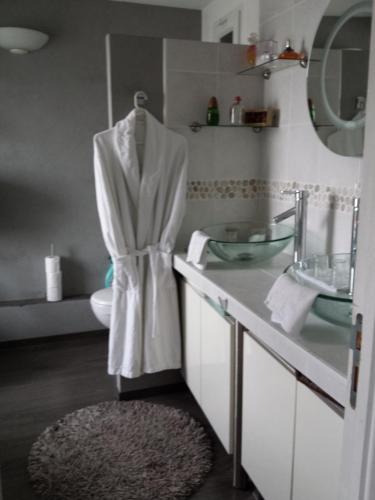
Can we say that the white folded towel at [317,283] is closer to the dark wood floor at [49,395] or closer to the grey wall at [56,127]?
the dark wood floor at [49,395]

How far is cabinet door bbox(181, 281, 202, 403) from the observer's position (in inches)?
89.2

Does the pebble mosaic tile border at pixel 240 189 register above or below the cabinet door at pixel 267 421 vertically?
above

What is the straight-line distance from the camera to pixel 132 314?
2.43 m

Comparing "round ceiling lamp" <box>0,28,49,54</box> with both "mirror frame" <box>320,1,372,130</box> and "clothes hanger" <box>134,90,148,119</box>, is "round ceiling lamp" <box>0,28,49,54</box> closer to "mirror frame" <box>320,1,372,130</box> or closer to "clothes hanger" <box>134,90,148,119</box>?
"clothes hanger" <box>134,90,148,119</box>

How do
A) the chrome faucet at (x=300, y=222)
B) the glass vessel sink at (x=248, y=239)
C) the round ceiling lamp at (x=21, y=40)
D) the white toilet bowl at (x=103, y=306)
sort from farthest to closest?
the round ceiling lamp at (x=21, y=40) → the white toilet bowl at (x=103, y=306) → the glass vessel sink at (x=248, y=239) → the chrome faucet at (x=300, y=222)

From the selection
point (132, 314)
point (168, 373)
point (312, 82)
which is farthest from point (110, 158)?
point (168, 373)

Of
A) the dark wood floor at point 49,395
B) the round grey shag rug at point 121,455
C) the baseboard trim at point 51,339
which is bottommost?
the dark wood floor at point 49,395

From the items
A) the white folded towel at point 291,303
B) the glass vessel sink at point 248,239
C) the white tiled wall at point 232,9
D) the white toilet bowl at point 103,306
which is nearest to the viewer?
the white folded towel at point 291,303

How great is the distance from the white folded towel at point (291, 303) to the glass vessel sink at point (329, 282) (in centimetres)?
3

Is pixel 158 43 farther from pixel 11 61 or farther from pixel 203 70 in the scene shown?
pixel 11 61

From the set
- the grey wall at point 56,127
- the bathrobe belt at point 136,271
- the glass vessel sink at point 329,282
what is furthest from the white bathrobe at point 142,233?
the grey wall at point 56,127

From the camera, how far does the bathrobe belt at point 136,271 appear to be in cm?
237

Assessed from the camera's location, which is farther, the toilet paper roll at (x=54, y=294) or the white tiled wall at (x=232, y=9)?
the toilet paper roll at (x=54, y=294)

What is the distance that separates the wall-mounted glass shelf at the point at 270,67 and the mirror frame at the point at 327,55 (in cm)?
17
